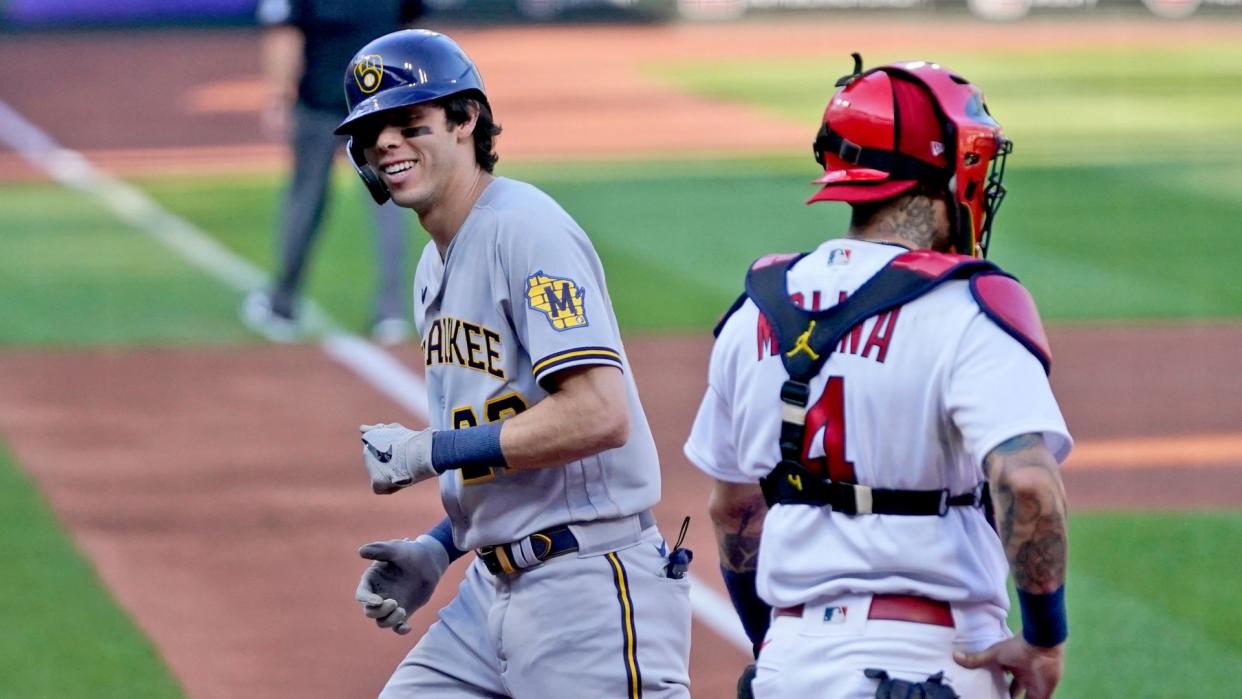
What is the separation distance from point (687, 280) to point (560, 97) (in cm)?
1233

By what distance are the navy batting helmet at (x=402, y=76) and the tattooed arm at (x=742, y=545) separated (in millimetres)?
993

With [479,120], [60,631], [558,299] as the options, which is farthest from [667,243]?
[558,299]

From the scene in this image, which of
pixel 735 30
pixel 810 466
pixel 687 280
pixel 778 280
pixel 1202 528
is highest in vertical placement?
pixel 778 280

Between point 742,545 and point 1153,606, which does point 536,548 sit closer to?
point 742,545

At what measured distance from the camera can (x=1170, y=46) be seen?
29734 mm

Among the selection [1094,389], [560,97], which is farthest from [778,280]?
[560,97]

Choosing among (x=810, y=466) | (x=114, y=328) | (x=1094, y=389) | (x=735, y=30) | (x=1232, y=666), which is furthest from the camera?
(x=735, y=30)

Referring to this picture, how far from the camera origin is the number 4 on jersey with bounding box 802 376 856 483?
3418mm

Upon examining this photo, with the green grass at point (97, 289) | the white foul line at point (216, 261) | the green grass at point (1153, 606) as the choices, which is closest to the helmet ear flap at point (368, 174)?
the white foul line at point (216, 261)

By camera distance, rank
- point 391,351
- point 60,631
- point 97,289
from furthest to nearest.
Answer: point 97,289 < point 391,351 < point 60,631

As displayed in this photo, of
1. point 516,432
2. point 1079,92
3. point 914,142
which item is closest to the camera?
point 914,142

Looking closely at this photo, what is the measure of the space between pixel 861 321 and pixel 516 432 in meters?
0.77

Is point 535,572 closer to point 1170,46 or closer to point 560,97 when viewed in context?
point 560,97

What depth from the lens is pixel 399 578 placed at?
424 centimetres
